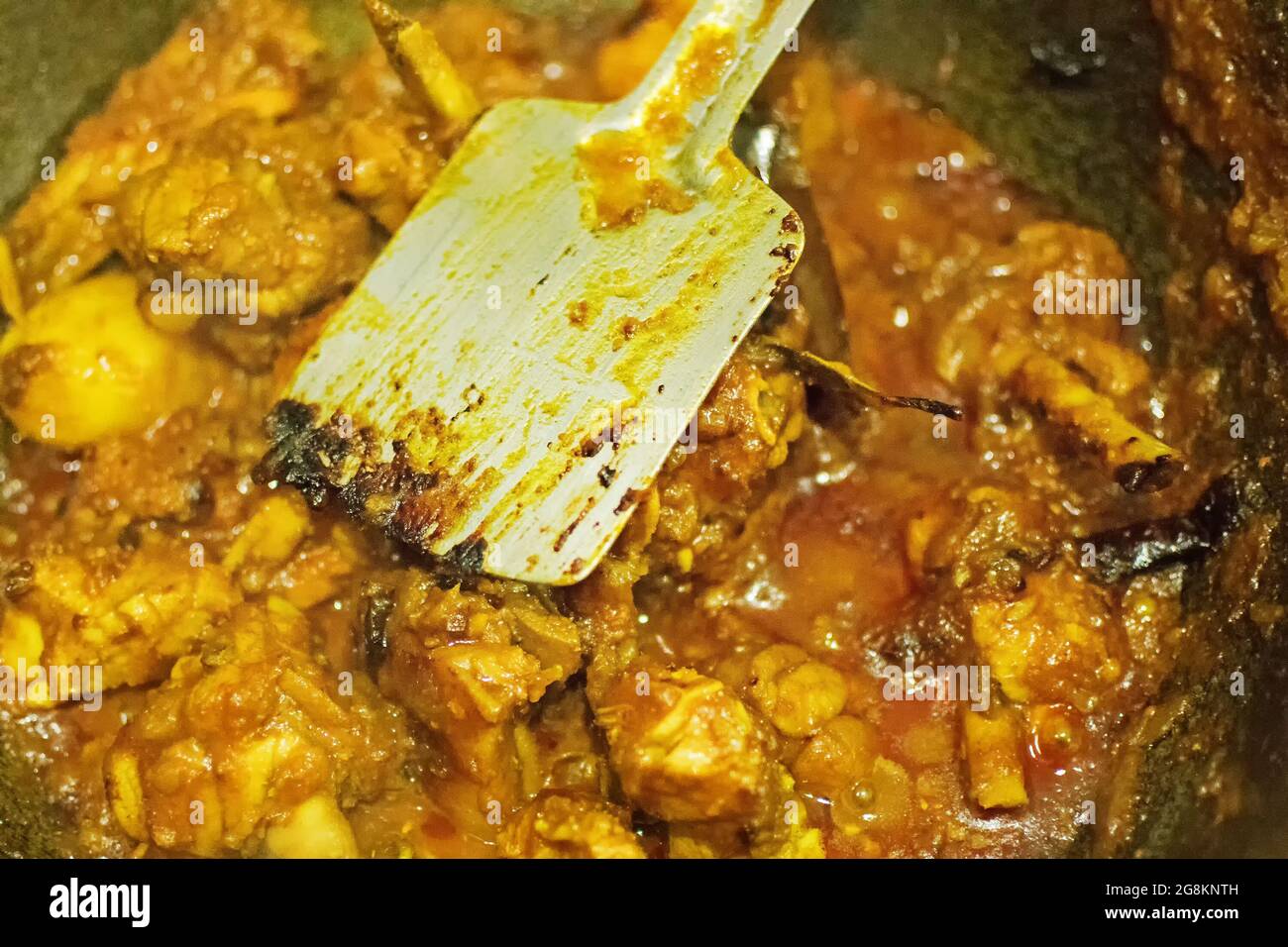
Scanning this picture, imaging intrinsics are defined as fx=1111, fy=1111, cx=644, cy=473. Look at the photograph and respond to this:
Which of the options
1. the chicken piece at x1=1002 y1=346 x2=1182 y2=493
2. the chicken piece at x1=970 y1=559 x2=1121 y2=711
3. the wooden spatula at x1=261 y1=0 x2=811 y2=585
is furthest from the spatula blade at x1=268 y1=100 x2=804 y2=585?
the chicken piece at x1=970 y1=559 x2=1121 y2=711

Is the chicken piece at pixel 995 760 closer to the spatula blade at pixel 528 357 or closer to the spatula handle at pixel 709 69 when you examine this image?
the spatula blade at pixel 528 357

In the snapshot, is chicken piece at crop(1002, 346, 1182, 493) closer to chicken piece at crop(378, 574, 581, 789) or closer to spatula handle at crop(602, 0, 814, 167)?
spatula handle at crop(602, 0, 814, 167)

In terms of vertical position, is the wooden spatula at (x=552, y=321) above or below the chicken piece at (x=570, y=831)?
above

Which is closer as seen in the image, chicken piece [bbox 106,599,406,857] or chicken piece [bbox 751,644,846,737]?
chicken piece [bbox 106,599,406,857]

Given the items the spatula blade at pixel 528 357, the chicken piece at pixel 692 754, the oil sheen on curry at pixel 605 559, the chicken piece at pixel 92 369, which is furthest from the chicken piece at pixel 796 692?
the chicken piece at pixel 92 369

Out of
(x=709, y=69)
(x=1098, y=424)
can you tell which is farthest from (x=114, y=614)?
(x=1098, y=424)
